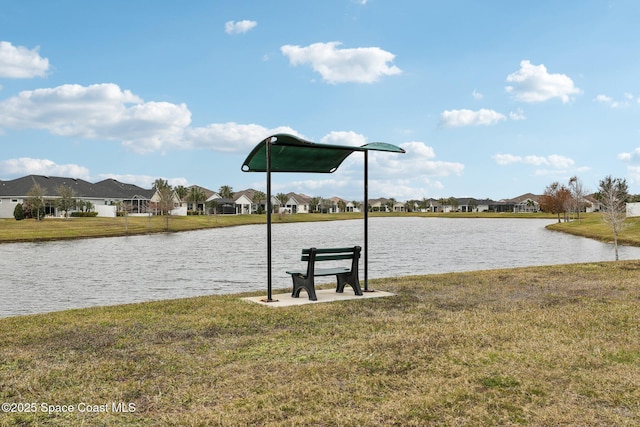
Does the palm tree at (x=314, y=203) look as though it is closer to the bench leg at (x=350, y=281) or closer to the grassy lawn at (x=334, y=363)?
the bench leg at (x=350, y=281)

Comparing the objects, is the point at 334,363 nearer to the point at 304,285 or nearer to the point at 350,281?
the point at 304,285

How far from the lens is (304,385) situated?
5.57 m

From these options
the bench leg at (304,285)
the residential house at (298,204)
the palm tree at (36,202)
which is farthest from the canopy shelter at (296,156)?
the residential house at (298,204)

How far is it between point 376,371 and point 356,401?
98 cm

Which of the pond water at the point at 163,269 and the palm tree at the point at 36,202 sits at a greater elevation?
the palm tree at the point at 36,202

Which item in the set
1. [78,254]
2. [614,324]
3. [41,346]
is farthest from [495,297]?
[78,254]

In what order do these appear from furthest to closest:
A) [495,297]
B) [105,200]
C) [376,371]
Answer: [105,200] < [495,297] < [376,371]

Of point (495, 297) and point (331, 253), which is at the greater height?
point (331, 253)

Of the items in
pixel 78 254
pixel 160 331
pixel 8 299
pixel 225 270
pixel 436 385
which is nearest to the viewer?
pixel 436 385

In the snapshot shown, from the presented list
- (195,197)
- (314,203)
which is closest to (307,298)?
(195,197)

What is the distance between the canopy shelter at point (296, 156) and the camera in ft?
35.6

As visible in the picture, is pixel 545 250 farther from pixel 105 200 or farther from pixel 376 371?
pixel 105 200

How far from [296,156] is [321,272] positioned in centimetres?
270

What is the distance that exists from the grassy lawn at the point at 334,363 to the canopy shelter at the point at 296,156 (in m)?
2.84
